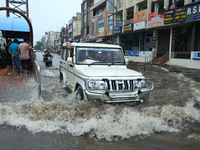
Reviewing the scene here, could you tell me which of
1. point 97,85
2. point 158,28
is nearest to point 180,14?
point 158,28

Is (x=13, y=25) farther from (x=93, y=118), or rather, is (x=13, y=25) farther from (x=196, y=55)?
(x=196, y=55)

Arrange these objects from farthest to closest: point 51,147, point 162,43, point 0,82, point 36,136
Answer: point 162,43 < point 0,82 < point 36,136 < point 51,147

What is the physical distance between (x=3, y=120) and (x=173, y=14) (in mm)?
18699

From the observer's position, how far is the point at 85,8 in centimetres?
4953

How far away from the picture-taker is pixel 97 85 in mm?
4414

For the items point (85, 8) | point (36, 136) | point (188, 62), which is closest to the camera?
point (36, 136)

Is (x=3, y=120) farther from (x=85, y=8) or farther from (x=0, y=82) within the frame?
(x=85, y=8)

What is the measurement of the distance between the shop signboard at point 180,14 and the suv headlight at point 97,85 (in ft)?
54.1

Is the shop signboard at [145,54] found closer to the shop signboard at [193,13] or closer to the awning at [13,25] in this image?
the shop signboard at [193,13]

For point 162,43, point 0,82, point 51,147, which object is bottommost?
point 51,147

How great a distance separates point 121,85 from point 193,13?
15.7 meters

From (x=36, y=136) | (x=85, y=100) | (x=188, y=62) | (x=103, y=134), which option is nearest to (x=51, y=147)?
(x=36, y=136)

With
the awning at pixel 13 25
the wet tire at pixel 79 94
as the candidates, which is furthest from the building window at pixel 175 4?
the wet tire at pixel 79 94

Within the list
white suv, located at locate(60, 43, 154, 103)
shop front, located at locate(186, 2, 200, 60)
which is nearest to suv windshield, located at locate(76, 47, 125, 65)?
white suv, located at locate(60, 43, 154, 103)
